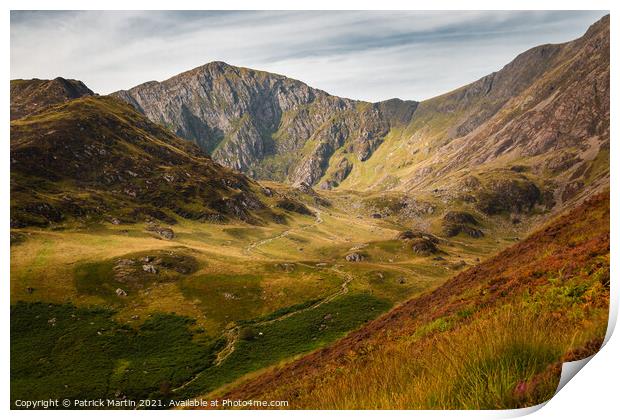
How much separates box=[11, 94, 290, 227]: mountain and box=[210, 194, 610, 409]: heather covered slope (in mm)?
103183

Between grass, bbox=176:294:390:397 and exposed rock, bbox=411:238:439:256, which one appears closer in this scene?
grass, bbox=176:294:390:397

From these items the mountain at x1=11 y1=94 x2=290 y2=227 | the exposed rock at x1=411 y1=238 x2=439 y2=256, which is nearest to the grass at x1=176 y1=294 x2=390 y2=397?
the exposed rock at x1=411 y1=238 x2=439 y2=256

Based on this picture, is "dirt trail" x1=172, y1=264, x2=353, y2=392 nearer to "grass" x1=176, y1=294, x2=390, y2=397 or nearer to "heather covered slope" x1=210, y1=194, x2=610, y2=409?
"grass" x1=176, y1=294, x2=390, y2=397

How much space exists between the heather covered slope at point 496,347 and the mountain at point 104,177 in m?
103

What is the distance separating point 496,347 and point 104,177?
164480 mm

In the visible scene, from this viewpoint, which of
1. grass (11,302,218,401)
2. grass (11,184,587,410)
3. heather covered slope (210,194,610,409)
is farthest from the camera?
grass (11,184,587,410)

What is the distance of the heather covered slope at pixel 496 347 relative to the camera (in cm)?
738

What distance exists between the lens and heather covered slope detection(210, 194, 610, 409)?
7383 mm

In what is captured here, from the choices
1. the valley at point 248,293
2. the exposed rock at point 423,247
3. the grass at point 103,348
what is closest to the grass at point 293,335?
the valley at point 248,293

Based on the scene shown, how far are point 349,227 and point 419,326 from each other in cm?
16510

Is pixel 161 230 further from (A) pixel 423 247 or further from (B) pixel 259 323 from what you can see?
(A) pixel 423 247

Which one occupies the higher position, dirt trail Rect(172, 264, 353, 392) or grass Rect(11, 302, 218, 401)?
grass Rect(11, 302, 218, 401)
